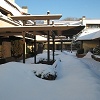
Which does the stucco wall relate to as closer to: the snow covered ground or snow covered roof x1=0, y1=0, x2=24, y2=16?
snow covered roof x1=0, y1=0, x2=24, y2=16

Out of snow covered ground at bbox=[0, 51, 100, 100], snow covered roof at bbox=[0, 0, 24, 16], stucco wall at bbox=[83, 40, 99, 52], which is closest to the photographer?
snow covered ground at bbox=[0, 51, 100, 100]

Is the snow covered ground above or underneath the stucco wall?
underneath

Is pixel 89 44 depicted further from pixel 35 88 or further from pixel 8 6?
pixel 35 88

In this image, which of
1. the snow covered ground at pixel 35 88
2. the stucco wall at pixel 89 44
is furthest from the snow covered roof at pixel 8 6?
the stucco wall at pixel 89 44

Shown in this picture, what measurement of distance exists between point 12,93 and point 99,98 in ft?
9.49

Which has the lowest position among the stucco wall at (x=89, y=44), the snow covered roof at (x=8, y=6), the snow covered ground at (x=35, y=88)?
the snow covered ground at (x=35, y=88)

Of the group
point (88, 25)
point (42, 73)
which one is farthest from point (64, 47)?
point (42, 73)

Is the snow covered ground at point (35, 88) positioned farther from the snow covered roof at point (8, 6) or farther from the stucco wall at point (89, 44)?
the stucco wall at point (89, 44)

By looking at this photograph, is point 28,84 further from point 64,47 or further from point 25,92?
point 64,47

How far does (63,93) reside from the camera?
8320mm

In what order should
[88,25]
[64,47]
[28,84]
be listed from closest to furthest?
[28,84]
[88,25]
[64,47]

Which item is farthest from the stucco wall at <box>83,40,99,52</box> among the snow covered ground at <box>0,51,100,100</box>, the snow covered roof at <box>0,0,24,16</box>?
the snow covered ground at <box>0,51,100,100</box>

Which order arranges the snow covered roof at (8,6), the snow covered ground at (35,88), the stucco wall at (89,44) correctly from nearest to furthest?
the snow covered ground at (35,88), the snow covered roof at (8,6), the stucco wall at (89,44)

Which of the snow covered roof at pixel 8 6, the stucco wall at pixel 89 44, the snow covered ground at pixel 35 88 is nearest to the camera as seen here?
the snow covered ground at pixel 35 88
